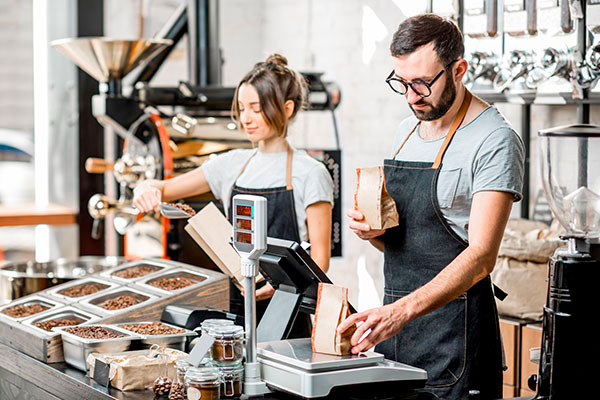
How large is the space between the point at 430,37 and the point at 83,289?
4.70 ft

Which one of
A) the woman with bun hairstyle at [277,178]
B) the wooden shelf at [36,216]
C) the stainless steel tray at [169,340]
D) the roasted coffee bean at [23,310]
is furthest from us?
the wooden shelf at [36,216]

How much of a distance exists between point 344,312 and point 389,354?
1.91ft

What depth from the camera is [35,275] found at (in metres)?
3.68

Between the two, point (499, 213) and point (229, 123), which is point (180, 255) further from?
point (499, 213)

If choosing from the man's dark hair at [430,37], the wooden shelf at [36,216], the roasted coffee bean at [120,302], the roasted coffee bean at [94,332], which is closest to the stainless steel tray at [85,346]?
the roasted coffee bean at [94,332]

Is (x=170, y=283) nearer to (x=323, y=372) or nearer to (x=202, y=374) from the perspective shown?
(x=202, y=374)

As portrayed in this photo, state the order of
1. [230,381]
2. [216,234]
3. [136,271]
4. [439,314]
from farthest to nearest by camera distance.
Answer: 1. [136,271]
2. [216,234]
3. [439,314]
4. [230,381]

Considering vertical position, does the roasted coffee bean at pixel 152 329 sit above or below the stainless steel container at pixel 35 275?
above

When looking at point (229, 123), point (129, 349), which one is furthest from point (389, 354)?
point (229, 123)

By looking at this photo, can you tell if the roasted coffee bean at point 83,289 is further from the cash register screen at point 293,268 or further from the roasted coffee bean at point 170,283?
the cash register screen at point 293,268

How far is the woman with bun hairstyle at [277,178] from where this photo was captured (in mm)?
2742

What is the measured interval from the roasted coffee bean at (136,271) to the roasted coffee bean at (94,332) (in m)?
0.51

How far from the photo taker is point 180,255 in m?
4.07

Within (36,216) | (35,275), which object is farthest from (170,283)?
(36,216)
